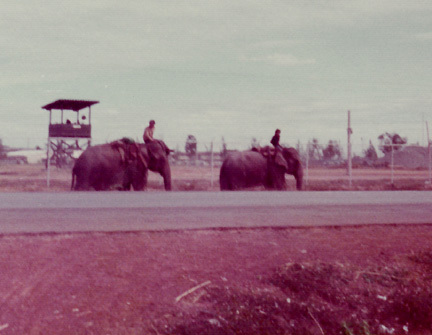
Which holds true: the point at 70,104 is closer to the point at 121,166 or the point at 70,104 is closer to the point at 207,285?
the point at 121,166

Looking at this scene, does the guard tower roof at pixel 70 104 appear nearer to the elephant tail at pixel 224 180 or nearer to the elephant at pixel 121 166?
the elephant at pixel 121 166

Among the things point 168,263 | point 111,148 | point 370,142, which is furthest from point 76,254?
point 370,142

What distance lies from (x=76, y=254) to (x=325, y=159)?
31761mm

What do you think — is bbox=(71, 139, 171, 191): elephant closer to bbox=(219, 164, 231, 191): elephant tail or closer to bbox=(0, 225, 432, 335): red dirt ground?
bbox=(219, 164, 231, 191): elephant tail

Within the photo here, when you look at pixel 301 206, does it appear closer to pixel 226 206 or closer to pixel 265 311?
pixel 226 206

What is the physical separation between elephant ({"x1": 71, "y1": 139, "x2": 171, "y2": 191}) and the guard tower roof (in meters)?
12.0

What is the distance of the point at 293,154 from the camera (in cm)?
2133

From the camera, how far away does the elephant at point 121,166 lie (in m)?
19.3

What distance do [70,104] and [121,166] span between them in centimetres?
1334

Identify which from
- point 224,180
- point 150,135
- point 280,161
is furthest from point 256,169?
point 150,135

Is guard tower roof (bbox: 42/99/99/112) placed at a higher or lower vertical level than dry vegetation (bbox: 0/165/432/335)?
higher

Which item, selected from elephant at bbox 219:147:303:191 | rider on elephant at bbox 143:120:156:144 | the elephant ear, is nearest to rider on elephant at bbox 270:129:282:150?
elephant at bbox 219:147:303:191

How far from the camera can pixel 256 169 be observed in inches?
814

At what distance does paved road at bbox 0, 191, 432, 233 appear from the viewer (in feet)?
27.1
